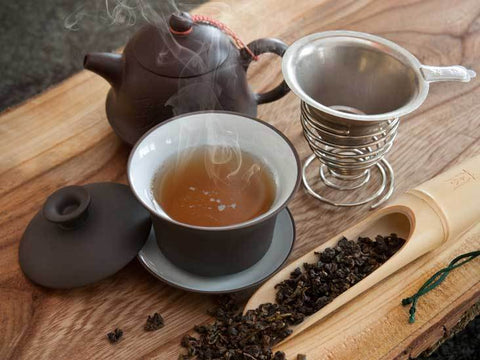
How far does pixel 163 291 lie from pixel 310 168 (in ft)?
1.21

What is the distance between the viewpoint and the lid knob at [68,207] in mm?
850

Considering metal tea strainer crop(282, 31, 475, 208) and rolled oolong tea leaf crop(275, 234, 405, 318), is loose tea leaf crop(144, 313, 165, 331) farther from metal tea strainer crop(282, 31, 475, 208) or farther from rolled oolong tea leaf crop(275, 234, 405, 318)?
metal tea strainer crop(282, 31, 475, 208)

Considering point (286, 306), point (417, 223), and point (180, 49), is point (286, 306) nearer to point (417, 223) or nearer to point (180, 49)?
point (417, 223)

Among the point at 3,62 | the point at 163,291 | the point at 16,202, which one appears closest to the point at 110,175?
the point at 16,202

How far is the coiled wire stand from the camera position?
95 cm

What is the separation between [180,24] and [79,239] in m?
0.38

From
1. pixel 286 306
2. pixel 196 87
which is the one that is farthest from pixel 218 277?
pixel 196 87

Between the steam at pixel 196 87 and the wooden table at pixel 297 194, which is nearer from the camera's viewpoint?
the wooden table at pixel 297 194

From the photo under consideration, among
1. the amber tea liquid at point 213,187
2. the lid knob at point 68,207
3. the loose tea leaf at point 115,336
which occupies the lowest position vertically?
the loose tea leaf at point 115,336

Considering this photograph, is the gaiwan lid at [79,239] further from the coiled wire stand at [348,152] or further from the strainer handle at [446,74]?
the strainer handle at [446,74]

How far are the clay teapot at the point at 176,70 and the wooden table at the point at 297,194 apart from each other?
0.13m

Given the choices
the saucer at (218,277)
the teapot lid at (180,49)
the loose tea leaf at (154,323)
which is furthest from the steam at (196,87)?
the loose tea leaf at (154,323)

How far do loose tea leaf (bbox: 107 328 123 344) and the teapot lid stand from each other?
16.4 inches

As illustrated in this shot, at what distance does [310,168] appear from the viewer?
1100mm
